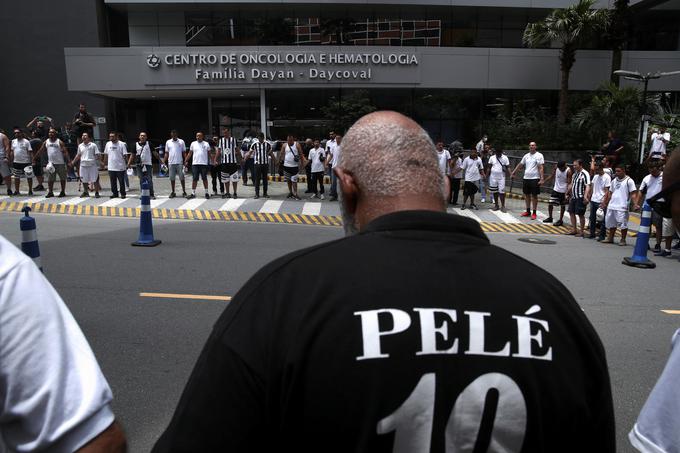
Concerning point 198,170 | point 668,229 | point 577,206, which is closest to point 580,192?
point 577,206

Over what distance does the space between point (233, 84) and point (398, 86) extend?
7289 millimetres

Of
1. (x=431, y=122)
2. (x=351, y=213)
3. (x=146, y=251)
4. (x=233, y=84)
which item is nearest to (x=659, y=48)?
(x=431, y=122)

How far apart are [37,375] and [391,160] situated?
1.06 meters

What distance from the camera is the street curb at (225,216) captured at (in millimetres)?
13695

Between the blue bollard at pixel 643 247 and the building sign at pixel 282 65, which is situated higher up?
the building sign at pixel 282 65

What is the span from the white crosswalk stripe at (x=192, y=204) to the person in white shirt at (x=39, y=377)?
45.4 feet

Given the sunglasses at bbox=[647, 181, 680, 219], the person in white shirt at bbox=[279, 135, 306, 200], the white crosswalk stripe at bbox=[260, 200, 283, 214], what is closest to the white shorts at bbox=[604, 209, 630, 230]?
the white crosswalk stripe at bbox=[260, 200, 283, 214]

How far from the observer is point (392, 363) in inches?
51.0

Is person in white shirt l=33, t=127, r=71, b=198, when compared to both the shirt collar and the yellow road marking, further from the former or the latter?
the shirt collar

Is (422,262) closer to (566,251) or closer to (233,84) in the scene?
(566,251)

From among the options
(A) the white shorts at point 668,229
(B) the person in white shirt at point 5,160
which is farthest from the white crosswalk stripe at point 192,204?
(A) the white shorts at point 668,229

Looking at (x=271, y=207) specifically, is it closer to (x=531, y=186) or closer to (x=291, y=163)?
(x=291, y=163)

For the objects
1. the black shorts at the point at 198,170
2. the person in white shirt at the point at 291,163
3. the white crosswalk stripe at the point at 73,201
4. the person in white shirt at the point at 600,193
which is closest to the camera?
the person in white shirt at the point at 600,193

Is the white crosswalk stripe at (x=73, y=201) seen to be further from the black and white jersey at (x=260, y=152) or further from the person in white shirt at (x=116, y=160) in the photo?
the black and white jersey at (x=260, y=152)
